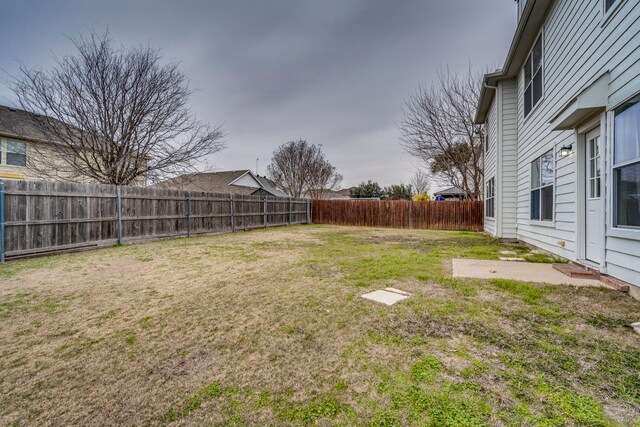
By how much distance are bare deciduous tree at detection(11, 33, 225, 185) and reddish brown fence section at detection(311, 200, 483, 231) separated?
28.0 feet

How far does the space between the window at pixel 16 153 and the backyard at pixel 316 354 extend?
12.8 m

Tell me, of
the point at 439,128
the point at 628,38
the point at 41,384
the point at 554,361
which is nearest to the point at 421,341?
the point at 554,361

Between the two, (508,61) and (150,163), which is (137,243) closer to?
(150,163)

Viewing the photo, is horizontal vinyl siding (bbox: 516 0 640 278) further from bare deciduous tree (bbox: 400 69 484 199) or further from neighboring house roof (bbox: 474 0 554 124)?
bare deciduous tree (bbox: 400 69 484 199)

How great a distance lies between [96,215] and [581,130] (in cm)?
976

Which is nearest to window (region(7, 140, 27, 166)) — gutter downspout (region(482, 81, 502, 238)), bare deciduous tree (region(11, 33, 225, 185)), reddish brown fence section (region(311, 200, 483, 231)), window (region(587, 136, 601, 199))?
bare deciduous tree (region(11, 33, 225, 185))

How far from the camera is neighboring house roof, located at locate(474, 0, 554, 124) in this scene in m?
5.29

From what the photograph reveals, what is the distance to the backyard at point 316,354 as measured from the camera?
1399 mm

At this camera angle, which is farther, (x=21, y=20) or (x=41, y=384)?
(x=21, y=20)

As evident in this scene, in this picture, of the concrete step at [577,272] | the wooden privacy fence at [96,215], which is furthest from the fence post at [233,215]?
the concrete step at [577,272]

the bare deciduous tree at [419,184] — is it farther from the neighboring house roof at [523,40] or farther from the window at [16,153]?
the window at [16,153]

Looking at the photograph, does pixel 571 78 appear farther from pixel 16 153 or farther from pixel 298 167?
pixel 298 167

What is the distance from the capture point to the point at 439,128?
1418cm

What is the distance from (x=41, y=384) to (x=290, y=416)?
1489 millimetres
